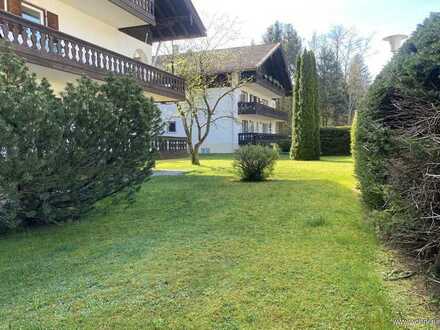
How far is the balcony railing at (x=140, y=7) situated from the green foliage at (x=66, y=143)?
22.8ft

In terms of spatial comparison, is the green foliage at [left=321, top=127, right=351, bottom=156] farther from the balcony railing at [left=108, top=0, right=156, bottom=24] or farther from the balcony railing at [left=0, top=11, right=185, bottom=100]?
the balcony railing at [left=0, top=11, right=185, bottom=100]

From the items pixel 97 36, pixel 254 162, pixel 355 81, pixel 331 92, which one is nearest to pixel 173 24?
pixel 97 36

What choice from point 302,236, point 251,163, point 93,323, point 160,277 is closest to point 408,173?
point 302,236

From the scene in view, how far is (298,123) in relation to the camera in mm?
24031

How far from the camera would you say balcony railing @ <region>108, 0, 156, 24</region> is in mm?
13033

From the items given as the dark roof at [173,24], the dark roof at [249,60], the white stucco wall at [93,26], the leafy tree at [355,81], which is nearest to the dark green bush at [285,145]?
the dark roof at [249,60]

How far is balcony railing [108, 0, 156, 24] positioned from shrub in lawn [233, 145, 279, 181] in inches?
255

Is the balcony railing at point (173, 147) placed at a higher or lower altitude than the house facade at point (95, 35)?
lower

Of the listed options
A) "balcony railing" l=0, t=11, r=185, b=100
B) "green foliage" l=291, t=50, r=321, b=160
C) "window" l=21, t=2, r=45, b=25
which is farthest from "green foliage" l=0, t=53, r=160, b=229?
"green foliage" l=291, t=50, r=321, b=160

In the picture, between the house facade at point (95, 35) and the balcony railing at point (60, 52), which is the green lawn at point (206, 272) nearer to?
the house facade at point (95, 35)

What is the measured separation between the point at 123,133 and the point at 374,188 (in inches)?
173

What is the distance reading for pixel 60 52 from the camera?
1001 cm

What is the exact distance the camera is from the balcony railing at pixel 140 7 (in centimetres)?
1303

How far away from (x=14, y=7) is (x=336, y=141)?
2361 centimetres
